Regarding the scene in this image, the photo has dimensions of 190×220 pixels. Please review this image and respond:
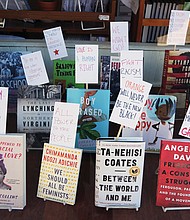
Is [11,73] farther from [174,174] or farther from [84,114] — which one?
[174,174]

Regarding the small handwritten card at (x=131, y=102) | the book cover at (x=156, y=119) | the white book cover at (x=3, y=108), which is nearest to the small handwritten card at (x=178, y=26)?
the book cover at (x=156, y=119)

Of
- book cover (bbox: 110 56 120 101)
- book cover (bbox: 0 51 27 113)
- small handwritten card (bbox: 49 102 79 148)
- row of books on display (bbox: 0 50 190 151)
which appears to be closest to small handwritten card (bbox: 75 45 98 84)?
row of books on display (bbox: 0 50 190 151)

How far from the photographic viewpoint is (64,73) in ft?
5.06

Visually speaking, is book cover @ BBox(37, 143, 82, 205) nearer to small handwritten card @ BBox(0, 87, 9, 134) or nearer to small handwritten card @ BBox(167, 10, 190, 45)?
small handwritten card @ BBox(0, 87, 9, 134)

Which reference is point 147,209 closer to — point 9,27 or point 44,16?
point 44,16

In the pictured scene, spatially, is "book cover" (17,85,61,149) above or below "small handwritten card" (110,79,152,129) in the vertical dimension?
below

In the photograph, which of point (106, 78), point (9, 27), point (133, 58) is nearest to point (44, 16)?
point (9, 27)

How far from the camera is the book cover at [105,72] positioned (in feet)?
5.11

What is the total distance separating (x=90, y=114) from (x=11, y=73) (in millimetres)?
502

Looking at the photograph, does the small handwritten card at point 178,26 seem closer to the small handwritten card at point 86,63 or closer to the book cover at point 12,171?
the small handwritten card at point 86,63

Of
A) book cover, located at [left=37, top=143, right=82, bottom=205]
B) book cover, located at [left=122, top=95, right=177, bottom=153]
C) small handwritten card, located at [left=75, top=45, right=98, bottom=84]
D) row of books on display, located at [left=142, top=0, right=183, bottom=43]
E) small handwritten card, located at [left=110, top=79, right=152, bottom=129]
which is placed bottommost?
book cover, located at [left=37, top=143, right=82, bottom=205]

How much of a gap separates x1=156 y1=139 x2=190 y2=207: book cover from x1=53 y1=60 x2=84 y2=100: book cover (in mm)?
642

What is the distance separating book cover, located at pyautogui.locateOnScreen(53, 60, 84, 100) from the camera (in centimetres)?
153

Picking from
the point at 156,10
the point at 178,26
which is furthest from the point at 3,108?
the point at 156,10
